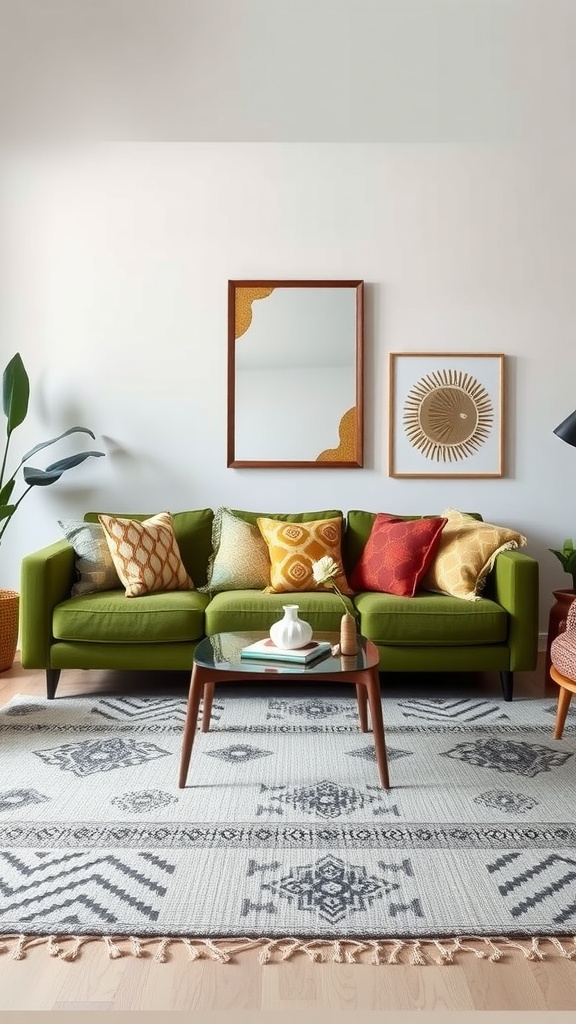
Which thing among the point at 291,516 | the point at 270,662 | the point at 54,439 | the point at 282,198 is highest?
the point at 282,198

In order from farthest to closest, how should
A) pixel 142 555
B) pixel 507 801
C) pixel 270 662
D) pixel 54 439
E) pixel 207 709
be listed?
pixel 54 439 < pixel 142 555 < pixel 207 709 < pixel 270 662 < pixel 507 801

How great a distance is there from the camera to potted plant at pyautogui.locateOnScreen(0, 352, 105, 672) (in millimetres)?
4168

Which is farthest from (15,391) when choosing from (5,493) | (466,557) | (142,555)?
(466,557)

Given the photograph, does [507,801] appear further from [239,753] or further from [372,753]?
[239,753]

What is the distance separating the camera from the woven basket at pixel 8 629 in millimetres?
4141

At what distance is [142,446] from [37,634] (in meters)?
1.33

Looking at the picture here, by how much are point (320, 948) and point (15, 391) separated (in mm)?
3294

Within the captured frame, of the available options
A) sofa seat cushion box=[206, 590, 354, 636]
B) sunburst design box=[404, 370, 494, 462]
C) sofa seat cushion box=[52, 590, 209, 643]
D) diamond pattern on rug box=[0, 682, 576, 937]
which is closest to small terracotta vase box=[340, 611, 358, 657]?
diamond pattern on rug box=[0, 682, 576, 937]

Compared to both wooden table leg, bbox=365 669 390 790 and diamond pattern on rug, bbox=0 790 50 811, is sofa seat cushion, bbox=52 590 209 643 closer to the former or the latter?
diamond pattern on rug, bbox=0 790 50 811

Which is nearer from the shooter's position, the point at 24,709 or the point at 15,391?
the point at 24,709

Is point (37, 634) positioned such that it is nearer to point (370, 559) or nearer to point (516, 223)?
point (370, 559)

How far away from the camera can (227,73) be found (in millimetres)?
4500

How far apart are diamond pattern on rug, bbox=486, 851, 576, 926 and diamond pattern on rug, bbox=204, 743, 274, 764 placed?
103 centimetres

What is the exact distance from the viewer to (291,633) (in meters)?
2.81
